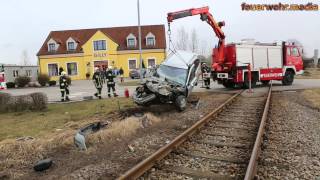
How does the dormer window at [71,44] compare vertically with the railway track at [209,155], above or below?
above

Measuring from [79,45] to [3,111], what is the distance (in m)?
40.7

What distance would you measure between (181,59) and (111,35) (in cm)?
4302

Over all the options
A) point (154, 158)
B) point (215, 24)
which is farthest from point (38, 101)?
point (215, 24)

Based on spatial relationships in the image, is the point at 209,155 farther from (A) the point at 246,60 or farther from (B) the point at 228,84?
(B) the point at 228,84

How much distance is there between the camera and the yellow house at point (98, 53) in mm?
53188

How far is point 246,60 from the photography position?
72.9 ft

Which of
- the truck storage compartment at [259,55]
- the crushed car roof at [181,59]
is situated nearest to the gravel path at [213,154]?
the crushed car roof at [181,59]

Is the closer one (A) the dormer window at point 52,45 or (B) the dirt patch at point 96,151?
(B) the dirt patch at point 96,151

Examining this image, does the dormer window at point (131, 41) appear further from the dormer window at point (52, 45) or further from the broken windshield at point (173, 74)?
the broken windshield at point (173, 74)

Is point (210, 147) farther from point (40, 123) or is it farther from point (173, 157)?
point (40, 123)

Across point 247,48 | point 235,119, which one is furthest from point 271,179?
point 247,48

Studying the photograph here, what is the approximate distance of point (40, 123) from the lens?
11.6 meters

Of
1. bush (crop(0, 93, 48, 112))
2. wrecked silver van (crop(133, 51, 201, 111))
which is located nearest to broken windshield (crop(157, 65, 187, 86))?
wrecked silver van (crop(133, 51, 201, 111))

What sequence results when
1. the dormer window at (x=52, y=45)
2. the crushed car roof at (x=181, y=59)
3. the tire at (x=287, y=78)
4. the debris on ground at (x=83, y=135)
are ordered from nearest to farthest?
the debris on ground at (x=83, y=135), the crushed car roof at (x=181, y=59), the tire at (x=287, y=78), the dormer window at (x=52, y=45)
